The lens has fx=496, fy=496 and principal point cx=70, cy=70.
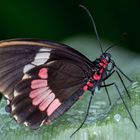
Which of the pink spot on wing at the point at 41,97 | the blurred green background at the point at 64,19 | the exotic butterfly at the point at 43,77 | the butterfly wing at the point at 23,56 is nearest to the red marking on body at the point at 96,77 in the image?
→ the exotic butterfly at the point at 43,77

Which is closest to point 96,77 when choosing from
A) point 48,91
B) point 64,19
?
point 48,91

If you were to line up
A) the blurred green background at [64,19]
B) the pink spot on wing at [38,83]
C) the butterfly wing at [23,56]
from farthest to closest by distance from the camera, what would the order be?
1. the blurred green background at [64,19]
2. the pink spot on wing at [38,83]
3. the butterfly wing at [23,56]

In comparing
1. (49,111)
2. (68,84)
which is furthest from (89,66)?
(49,111)

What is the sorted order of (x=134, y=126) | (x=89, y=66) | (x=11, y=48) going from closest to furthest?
(x=134, y=126) → (x=11, y=48) → (x=89, y=66)

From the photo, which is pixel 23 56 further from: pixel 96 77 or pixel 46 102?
pixel 96 77

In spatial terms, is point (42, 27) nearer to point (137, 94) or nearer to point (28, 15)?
point (28, 15)

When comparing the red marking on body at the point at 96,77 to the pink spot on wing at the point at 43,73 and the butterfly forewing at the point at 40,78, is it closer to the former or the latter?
the butterfly forewing at the point at 40,78
